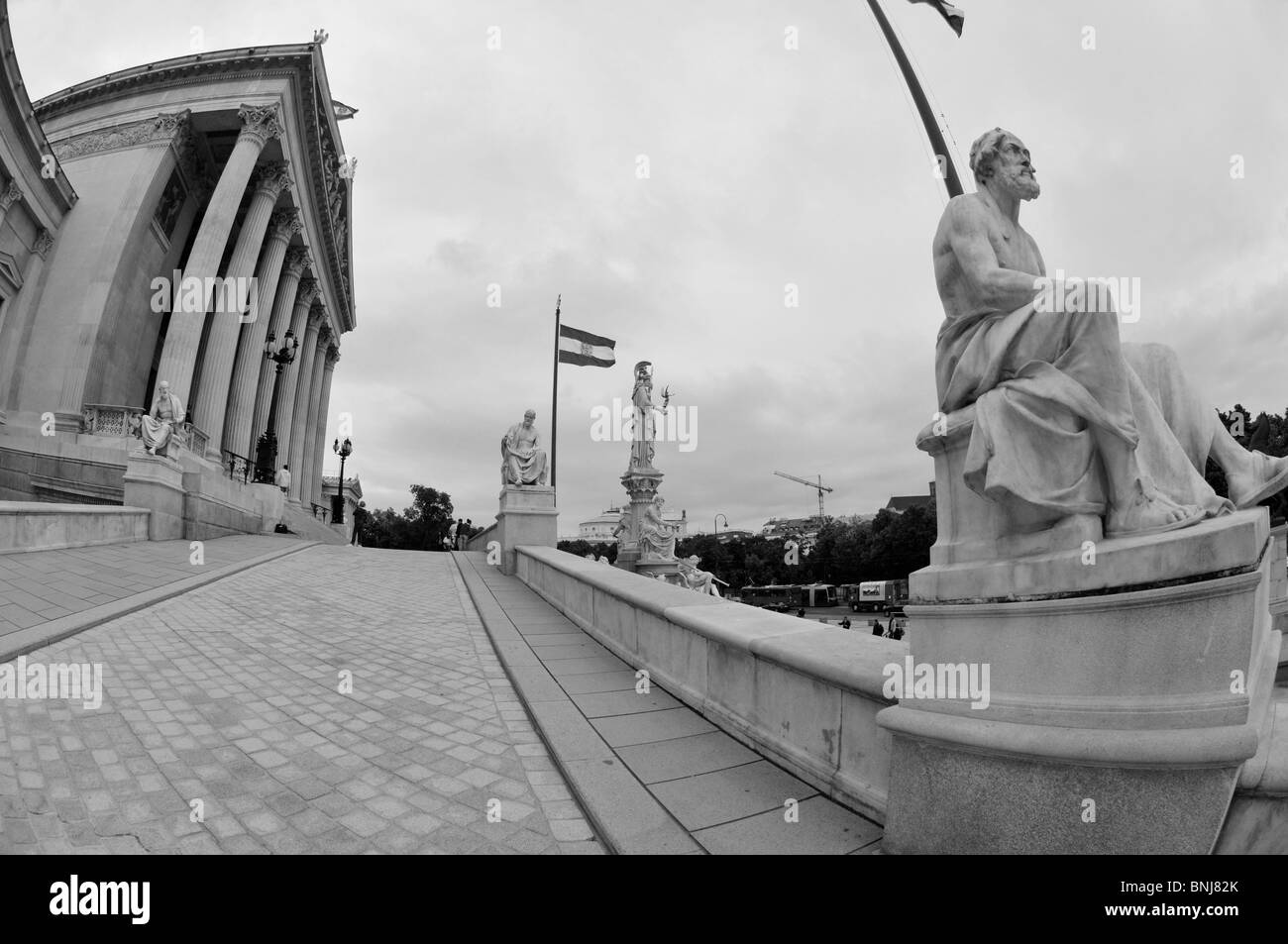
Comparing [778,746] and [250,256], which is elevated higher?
[250,256]

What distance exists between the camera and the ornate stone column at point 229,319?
2292cm

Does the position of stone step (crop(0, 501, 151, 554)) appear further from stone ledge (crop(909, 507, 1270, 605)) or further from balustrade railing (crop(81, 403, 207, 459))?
stone ledge (crop(909, 507, 1270, 605))

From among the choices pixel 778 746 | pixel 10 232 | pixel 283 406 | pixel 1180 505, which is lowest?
pixel 778 746

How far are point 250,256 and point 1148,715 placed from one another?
1331 inches

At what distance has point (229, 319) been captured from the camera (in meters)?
24.8

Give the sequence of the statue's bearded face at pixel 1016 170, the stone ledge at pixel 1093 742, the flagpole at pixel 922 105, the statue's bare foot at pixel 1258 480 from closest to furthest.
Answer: the stone ledge at pixel 1093 742
the statue's bare foot at pixel 1258 480
the statue's bearded face at pixel 1016 170
the flagpole at pixel 922 105

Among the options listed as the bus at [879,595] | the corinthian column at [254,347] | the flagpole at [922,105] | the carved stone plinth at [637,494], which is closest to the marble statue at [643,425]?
the carved stone plinth at [637,494]

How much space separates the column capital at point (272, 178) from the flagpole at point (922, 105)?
100 feet

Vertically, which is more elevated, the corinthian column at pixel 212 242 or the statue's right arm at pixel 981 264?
the corinthian column at pixel 212 242

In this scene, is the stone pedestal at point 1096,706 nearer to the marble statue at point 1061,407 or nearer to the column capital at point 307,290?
the marble statue at point 1061,407
